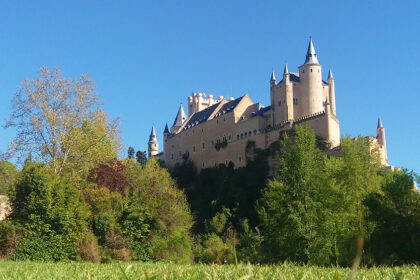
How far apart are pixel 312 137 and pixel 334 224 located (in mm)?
6226

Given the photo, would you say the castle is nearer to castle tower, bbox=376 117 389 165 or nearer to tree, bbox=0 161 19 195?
castle tower, bbox=376 117 389 165

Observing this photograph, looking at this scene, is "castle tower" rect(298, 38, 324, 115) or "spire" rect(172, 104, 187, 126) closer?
"castle tower" rect(298, 38, 324, 115)

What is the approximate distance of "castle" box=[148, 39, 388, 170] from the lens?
62.4 m

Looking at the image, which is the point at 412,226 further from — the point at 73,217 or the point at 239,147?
the point at 239,147

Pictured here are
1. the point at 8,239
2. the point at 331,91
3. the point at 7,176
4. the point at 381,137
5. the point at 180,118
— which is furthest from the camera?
the point at 180,118

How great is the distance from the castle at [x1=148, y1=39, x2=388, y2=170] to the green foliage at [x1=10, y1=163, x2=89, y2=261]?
3647 centimetres

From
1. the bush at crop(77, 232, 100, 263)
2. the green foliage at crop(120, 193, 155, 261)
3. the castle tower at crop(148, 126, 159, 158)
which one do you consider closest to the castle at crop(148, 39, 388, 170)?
the castle tower at crop(148, 126, 159, 158)

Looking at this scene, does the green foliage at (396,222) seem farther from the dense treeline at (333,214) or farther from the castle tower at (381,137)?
the castle tower at (381,137)

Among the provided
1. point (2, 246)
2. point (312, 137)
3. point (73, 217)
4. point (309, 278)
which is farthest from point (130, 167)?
point (309, 278)

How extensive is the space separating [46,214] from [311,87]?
4401 cm

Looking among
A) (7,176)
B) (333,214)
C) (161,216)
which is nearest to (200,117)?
(7,176)

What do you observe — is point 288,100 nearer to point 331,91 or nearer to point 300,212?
point 331,91

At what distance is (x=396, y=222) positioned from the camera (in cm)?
2641

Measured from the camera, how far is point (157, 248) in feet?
108
